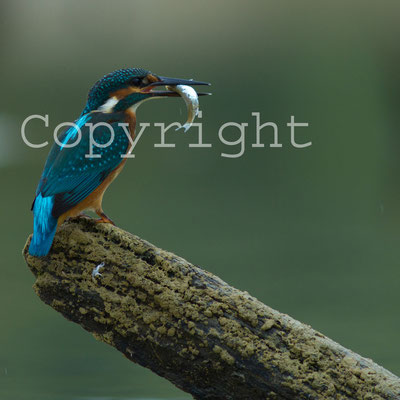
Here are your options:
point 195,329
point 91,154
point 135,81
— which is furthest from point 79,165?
point 195,329

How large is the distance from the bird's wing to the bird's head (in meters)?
0.09

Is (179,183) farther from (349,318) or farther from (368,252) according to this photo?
(349,318)

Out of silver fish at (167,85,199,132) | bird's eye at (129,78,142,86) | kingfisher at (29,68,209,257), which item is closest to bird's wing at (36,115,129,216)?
kingfisher at (29,68,209,257)

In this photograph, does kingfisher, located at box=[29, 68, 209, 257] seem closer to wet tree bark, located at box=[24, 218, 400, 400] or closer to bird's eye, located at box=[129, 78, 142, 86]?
bird's eye, located at box=[129, 78, 142, 86]

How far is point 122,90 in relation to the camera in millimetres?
3373

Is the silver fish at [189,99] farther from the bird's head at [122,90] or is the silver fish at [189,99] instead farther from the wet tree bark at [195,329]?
the wet tree bark at [195,329]

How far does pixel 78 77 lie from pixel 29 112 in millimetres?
3305

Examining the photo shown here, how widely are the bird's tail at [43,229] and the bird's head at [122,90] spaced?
51cm

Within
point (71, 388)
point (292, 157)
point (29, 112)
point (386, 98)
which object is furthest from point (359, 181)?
point (71, 388)

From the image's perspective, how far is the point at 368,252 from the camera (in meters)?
7.91

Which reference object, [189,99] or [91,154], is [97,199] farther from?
[189,99]

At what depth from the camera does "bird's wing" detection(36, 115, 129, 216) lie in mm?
3094

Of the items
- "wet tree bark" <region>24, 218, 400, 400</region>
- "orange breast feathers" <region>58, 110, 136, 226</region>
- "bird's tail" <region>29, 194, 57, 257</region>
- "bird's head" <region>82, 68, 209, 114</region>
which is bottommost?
"wet tree bark" <region>24, 218, 400, 400</region>

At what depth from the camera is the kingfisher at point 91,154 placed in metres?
3.03
